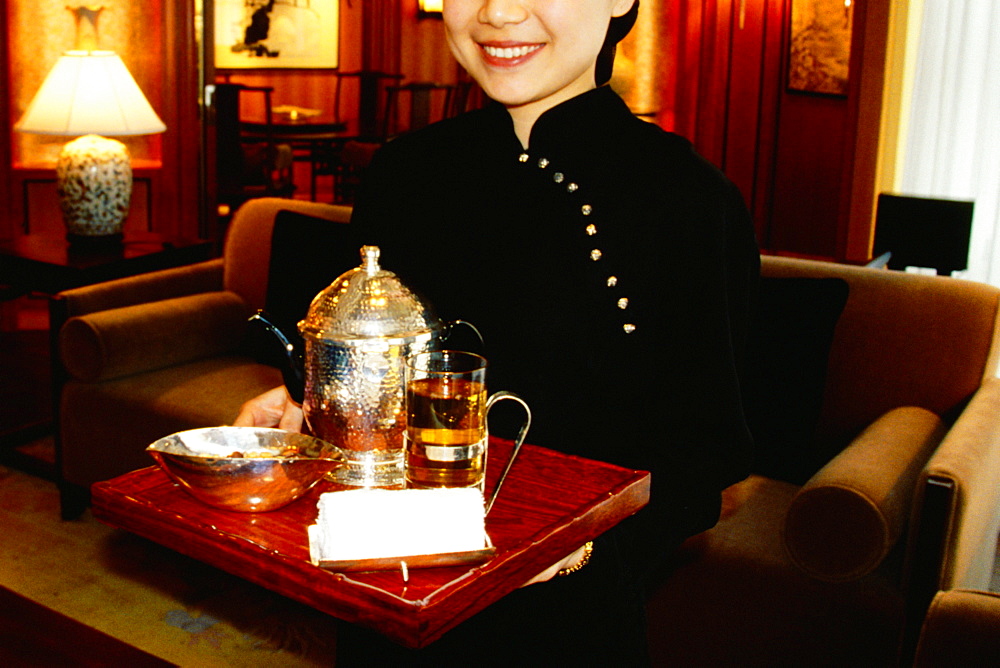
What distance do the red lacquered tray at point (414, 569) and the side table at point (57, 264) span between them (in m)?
3.00

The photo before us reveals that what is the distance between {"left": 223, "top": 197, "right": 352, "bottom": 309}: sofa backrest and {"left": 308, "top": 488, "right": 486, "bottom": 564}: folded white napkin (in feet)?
9.85

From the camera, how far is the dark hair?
1.28m

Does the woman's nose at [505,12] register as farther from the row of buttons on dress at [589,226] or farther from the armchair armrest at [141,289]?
the armchair armrest at [141,289]

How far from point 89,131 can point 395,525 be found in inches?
146

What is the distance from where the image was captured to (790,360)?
2.56 meters

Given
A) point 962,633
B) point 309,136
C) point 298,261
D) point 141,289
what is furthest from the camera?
point 309,136

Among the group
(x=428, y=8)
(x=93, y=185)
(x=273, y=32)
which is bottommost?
(x=93, y=185)

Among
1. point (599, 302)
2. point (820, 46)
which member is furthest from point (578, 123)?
point (820, 46)

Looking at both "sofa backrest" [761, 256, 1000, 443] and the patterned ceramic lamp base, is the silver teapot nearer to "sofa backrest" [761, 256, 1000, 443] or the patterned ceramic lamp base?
"sofa backrest" [761, 256, 1000, 443]

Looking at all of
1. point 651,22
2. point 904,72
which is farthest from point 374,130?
point 904,72

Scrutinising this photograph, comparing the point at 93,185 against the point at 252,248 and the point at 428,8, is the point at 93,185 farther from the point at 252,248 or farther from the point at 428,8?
the point at 428,8

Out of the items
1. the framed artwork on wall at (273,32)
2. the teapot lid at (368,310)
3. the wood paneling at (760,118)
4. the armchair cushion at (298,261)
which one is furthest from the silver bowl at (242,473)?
the framed artwork on wall at (273,32)

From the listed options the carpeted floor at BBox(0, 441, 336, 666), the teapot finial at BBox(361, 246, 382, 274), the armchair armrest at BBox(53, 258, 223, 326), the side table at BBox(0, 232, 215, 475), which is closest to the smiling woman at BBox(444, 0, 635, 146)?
the teapot finial at BBox(361, 246, 382, 274)

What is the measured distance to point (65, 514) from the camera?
3.44 metres
